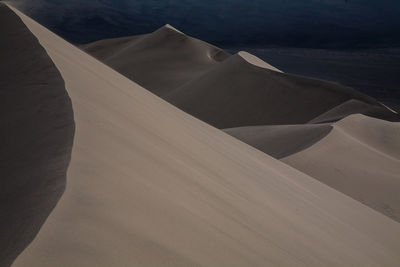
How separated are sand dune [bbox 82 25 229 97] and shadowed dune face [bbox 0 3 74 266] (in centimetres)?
1700

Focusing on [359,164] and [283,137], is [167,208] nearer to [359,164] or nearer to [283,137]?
[359,164]

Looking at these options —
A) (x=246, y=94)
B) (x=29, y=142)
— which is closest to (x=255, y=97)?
(x=246, y=94)

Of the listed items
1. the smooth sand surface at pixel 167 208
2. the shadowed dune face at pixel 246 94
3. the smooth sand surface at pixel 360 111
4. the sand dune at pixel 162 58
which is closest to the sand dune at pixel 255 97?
the shadowed dune face at pixel 246 94

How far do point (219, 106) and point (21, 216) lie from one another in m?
16.5

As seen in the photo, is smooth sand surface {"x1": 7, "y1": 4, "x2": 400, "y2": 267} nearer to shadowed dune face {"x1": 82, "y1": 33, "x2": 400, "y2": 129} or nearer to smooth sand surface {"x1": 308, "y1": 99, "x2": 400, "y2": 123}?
smooth sand surface {"x1": 308, "y1": 99, "x2": 400, "y2": 123}

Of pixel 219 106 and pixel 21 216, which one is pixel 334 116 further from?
pixel 21 216

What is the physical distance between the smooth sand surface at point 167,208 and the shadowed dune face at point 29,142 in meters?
0.06

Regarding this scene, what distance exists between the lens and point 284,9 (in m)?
70.2

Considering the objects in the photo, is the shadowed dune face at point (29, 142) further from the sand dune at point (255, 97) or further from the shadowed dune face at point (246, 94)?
the sand dune at point (255, 97)

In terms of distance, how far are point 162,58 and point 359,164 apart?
59.3ft

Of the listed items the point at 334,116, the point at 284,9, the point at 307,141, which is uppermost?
the point at 307,141

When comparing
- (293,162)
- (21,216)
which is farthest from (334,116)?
(21,216)

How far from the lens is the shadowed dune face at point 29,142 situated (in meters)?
1.64

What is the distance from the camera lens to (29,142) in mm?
2400
